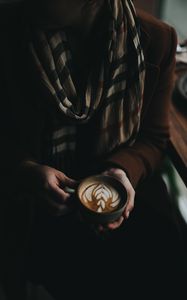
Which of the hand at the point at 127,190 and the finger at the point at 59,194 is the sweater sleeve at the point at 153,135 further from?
the finger at the point at 59,194

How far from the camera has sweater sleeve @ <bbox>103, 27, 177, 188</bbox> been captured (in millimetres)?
1178

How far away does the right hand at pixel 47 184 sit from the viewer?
1.02 metres

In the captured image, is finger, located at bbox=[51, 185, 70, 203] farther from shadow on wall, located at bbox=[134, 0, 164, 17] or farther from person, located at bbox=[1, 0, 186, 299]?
shadow on wall, located at bbox=[134, 0, 164, 17]

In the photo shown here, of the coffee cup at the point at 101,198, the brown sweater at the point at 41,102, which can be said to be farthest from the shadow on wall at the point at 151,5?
the coffee cup at the point at 101,198

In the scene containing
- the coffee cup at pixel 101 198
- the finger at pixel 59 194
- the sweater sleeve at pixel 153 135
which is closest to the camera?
the coffee cup at pixel 101 198

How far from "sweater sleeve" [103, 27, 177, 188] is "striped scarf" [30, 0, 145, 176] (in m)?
0.05

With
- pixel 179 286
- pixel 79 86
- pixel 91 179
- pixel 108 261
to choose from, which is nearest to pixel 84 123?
pixel 79 86

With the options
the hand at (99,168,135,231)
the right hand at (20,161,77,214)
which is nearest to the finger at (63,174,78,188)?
the right hand at (20,161,77,214)

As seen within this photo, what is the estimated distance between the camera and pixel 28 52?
1042mm

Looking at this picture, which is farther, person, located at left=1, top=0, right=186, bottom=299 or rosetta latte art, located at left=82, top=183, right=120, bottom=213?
person, located at left=1, top=0, right=186, bottom=299

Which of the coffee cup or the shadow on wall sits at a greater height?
the shadow on wall

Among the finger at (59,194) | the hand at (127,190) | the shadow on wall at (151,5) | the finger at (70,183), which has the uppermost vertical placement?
the shadow on wall at (151,5)

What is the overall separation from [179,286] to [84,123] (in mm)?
512

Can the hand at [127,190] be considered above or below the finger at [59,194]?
below
